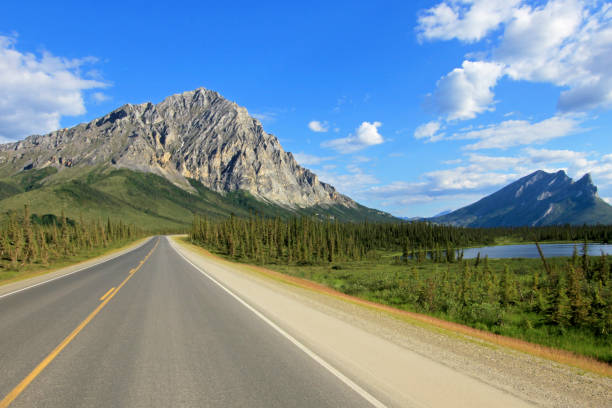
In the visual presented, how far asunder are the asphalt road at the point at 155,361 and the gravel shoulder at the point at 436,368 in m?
0.73

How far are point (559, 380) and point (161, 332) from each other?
9071mm

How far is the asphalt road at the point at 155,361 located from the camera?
206 inches

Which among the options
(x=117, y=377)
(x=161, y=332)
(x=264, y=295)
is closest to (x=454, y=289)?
(x=264, y=295)

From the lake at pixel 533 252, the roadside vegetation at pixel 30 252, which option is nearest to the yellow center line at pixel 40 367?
the roadside vegetation at pixel 30 252

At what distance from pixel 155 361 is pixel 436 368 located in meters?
5.63

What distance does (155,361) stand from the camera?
6.84 meters

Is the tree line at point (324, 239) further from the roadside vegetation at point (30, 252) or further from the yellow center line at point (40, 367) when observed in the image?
the yellow center line at point (40, 367)

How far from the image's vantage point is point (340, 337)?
874 cm

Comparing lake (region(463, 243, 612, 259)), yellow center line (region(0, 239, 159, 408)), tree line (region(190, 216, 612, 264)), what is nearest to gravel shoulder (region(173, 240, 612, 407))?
yellow center line (region(0, 239, 159, 408))

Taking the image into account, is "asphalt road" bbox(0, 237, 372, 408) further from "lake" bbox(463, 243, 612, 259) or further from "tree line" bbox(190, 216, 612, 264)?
"lake" bbox(463, 243, 612, 259)

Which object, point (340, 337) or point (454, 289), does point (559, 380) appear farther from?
point (454, 289)

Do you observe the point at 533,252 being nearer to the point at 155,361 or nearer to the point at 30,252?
the point at 155,361

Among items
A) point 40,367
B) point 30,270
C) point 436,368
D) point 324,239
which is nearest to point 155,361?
point 40,367

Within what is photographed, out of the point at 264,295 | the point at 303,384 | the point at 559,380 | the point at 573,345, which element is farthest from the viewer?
the point at 264,295
